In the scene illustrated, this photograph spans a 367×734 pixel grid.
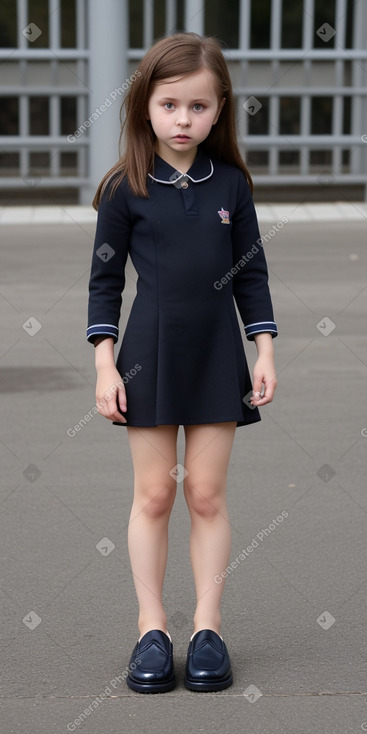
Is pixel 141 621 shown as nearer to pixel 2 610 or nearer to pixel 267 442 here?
pixel 2 610

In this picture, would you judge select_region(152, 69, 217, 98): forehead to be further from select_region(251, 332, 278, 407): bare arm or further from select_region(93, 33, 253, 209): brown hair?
select_region(251, 332, 278, 407): bare arm

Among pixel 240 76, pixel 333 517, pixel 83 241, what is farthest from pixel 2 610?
pixel 240 76

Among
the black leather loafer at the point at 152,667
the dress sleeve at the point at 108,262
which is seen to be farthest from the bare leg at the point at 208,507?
the dress sleeve at the point at 108,262

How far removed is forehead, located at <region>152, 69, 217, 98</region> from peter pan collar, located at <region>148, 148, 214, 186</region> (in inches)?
7.3

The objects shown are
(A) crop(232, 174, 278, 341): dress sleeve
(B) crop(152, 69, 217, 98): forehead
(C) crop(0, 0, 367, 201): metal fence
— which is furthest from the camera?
(C) crop(0, 0, 367, 201): metal fence

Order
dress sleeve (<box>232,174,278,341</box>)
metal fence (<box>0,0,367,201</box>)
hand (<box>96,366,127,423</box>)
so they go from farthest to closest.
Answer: metal fence (<box>0,0,367,201</box>), dress sleeve (<box>232,174,278,341</box>), hand (<box>96,366,127,423</box>)

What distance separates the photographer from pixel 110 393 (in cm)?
331

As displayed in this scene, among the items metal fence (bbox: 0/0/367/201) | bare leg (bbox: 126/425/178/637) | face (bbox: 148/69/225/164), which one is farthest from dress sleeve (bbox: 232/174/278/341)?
metal fence (bbox: 0/0/367/201)

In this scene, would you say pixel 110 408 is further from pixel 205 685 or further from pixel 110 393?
pixel 205 685

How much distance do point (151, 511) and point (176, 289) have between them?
0.60 metres

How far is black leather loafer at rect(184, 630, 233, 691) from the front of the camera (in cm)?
341

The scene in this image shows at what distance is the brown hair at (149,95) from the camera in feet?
10.6

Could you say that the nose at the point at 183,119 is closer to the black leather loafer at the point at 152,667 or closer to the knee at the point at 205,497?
the knee at the point at 205,497

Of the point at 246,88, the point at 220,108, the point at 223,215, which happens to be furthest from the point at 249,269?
the point at 246,88
